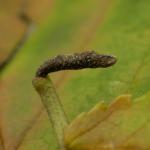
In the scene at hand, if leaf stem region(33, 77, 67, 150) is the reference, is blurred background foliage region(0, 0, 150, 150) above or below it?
below

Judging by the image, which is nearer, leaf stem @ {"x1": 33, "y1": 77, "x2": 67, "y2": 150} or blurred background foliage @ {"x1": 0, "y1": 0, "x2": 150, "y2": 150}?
leaf stem @ {"x1": 33, "y1": 77, "x2": 67, "y2": 150}

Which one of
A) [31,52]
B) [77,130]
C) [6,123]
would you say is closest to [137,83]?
[77,130]

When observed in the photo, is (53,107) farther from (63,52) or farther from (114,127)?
(63,52)

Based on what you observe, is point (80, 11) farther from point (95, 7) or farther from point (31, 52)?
point (31, 52)

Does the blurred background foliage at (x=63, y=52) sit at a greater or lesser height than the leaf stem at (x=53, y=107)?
lesser

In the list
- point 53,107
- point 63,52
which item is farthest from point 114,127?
point 63,52

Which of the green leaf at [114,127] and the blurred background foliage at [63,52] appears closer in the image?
the green leaf at [114,127]
